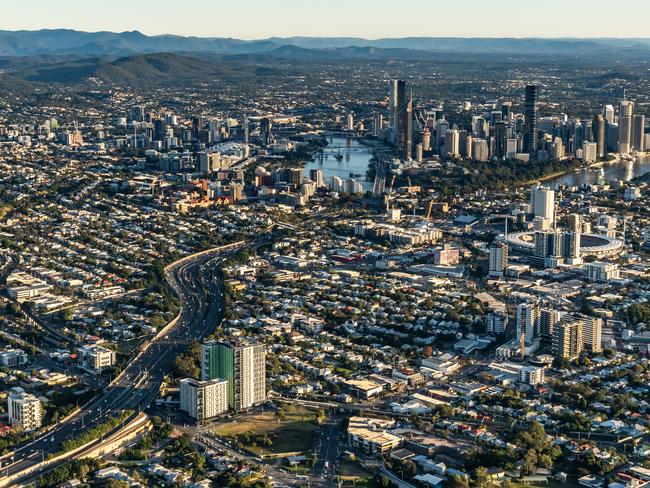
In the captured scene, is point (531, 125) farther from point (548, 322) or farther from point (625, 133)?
point (548, 322)

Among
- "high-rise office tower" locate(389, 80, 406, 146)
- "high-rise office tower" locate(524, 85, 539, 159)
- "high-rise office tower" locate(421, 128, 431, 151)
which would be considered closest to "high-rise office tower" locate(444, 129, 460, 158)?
"high-rise office tower" locate(421, 128, 431, 151)

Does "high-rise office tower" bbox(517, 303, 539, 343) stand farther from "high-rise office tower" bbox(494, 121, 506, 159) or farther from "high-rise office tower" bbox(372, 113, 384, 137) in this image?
"high-rise office tower" bbox(372, 113, 384, 137)

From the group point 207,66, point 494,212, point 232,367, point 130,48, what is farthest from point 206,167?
point 130,48

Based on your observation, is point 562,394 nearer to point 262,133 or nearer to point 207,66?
point 262,133

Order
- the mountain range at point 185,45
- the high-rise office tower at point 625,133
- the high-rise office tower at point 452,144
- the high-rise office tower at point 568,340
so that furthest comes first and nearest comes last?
the mountain range at point 185,45, the high-rise office tower at point 625,133, the high-rise office tower at point 452,144, the high-rise office tower at point 568,340

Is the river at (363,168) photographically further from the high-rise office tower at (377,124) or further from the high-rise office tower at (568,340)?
the high-rise office tower at (568,340)

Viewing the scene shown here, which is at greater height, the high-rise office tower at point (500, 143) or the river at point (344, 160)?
the high-rise office tower at point (500, 143)

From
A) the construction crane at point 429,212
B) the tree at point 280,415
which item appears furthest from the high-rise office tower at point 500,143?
the tree at point 280,415

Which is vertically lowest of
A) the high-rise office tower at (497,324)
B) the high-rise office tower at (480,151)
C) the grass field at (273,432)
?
the grass field at (273,432)
